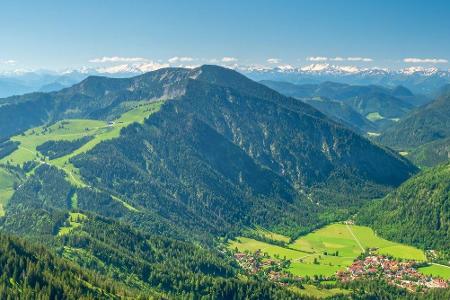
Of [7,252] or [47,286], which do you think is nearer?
[47,286]

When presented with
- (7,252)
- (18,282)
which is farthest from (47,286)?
(7,252)

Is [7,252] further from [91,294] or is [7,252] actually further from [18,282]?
[91,294]

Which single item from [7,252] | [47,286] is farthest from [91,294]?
[7,252]

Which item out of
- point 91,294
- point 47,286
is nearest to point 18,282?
point 47,286

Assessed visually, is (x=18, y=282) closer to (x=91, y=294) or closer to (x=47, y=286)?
(x=47, y=286)

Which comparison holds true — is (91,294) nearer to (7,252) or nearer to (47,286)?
(47,286)

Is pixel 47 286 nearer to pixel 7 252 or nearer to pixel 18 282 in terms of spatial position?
pixel 18 282
